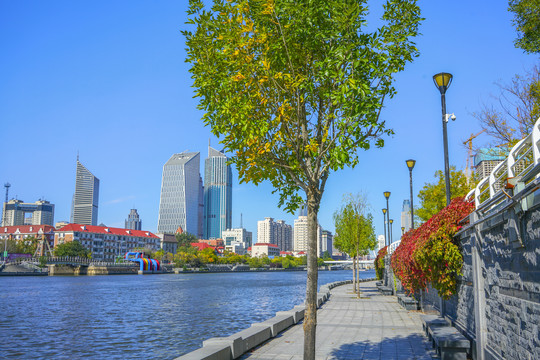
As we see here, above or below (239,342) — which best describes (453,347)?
above

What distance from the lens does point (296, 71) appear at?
28.5 feet

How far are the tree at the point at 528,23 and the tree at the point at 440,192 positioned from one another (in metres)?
17.7

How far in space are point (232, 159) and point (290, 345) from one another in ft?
22.7

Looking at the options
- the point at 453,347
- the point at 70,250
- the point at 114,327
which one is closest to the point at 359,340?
the point at 453,347

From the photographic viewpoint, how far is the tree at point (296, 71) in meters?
7.54

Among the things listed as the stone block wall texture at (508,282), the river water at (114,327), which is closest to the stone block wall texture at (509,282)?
the stone block wall texture at (508,282)

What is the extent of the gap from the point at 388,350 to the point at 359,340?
1723 millimetres

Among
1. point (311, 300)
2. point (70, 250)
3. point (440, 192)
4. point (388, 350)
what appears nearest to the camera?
point (311, 300)

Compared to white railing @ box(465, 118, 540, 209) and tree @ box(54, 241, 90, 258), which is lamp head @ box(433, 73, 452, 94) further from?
tree @ box(54, 241, 90, 258)

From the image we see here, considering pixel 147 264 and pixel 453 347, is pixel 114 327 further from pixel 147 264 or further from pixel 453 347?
pixel 147 264

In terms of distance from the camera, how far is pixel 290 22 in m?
7.78

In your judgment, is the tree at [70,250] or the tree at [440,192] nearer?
the tree at [440,192]

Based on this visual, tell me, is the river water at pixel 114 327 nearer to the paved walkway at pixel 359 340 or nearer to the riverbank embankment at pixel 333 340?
the riverbank embankment at pixel 333 340

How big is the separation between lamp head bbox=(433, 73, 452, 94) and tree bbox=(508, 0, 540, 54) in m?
4.52
